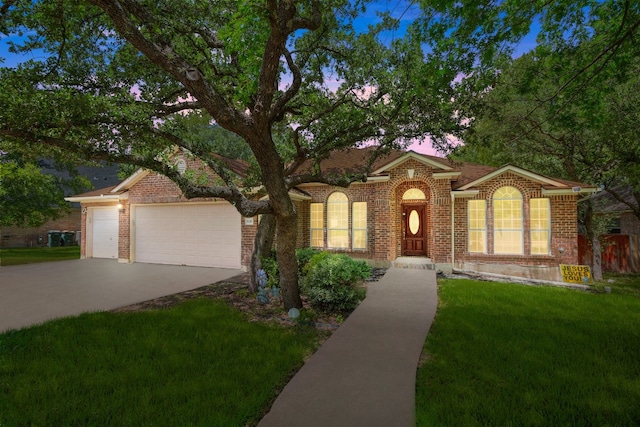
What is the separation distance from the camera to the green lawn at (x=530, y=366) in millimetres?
3299

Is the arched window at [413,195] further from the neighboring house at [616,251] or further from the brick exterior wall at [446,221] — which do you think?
the neighboring house at [616,251]

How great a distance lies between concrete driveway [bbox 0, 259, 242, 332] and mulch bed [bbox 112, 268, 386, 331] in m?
0.51

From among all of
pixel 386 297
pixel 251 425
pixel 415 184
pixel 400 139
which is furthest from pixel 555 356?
pixel 415 184

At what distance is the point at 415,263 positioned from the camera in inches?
478

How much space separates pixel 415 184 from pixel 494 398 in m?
10.5

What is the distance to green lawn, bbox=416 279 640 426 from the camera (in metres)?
3.30

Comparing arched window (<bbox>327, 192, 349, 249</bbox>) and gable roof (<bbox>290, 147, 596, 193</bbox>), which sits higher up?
gable roof (<bbox>290, 147, 596, 193</bbox>)

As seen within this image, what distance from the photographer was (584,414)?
10.8ft

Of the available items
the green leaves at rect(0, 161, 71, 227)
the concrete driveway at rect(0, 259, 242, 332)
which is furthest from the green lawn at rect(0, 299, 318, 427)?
the green leaves at rect(0, 161, 71, 227)

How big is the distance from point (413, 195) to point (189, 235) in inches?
404

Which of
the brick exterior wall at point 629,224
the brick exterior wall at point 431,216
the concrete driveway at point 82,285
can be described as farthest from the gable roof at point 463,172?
the brick exterior wall at point 629,224

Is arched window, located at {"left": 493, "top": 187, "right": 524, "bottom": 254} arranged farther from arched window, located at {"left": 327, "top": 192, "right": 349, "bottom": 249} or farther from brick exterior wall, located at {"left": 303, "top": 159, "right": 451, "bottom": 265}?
arched window, located at {"left": 327, "top": 192, "right": 349, "bottom": 249}

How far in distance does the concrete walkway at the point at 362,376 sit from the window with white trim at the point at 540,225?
7.19 m

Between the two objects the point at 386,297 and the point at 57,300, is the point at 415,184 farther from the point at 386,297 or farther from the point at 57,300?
the point at 57,300
